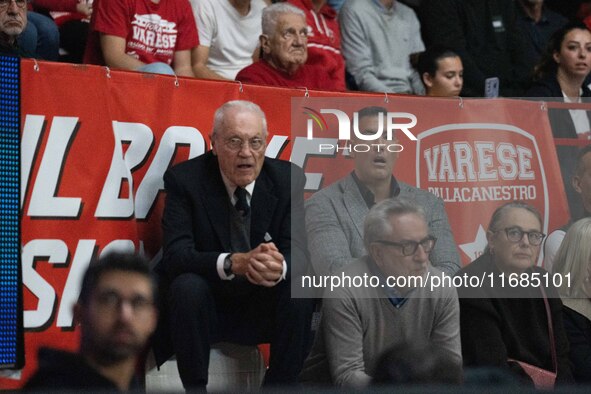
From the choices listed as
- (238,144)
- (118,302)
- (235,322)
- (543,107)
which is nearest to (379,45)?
(543,107)

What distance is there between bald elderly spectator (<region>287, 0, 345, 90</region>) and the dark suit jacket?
2170mm

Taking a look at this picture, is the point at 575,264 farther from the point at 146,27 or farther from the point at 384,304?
the point at 146,27

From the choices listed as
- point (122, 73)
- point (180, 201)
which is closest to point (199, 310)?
point (180, 201)

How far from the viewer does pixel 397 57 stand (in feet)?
26.7

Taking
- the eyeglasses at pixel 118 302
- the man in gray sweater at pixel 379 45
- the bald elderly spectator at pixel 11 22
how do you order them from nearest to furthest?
the eyeglasses at pixel 118 302
the bald elderly spectator at pixel 11 22
the man in gray sweater at pixel 379 45

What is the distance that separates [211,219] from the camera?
17.1ft

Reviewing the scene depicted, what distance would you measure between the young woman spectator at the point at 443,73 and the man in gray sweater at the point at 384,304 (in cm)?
276

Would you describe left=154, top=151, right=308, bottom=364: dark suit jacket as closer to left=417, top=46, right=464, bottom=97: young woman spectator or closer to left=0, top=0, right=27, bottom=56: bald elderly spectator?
left=0, top=0, right=27, bottom=56: bald elderly spectator

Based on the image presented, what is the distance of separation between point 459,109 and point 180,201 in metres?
1.72

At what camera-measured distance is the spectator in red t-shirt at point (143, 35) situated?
21.6 ft

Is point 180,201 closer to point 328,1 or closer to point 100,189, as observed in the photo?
point 100,189

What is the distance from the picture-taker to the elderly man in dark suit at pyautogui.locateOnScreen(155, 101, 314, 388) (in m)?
4.93

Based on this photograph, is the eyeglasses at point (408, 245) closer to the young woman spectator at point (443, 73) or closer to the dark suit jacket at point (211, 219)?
the dark suit jacket at point (211, 219)

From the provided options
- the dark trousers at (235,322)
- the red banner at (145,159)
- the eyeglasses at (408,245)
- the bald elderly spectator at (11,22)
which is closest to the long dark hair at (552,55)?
the red banner at (145,159)
